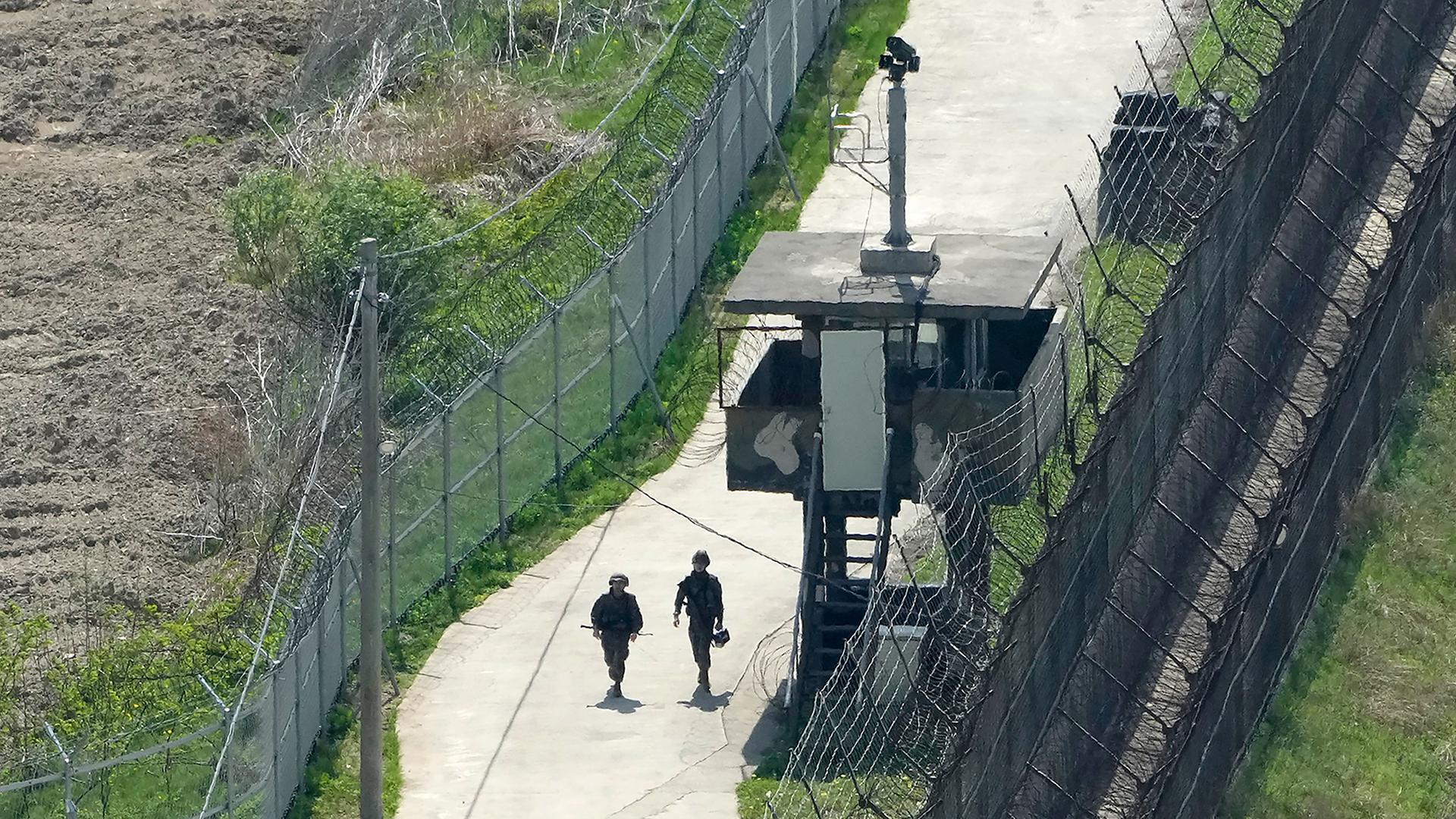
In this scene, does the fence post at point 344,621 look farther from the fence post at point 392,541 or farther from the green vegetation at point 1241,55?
the green vegetation at point 1241,55

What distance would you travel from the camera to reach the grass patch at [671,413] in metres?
23.7

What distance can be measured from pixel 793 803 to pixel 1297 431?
5118 mm

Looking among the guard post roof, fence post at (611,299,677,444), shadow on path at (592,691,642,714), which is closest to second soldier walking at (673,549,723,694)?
shadow on path at (592,691,642,714)

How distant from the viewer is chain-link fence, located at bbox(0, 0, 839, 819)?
20.2m

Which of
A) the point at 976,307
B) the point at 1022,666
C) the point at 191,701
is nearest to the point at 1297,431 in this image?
the point at 976,307

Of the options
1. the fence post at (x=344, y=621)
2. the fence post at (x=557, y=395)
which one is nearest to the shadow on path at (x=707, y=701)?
the fence post at (x=344, y=621)

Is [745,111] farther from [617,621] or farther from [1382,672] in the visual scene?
[1382,672]

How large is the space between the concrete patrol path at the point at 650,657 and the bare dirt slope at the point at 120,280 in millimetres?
2962

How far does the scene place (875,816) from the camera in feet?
59.0

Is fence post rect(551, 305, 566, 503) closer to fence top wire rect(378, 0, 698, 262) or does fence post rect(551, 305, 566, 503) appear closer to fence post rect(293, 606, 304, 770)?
fence top wire rect(378, 0, 698, 262)

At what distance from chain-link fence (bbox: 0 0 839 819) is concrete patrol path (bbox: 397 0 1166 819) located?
0.84 m

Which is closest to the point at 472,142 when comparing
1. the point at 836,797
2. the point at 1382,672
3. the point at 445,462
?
the point at 445,462

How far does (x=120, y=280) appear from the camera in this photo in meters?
31.2

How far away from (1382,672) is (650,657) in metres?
5.84
